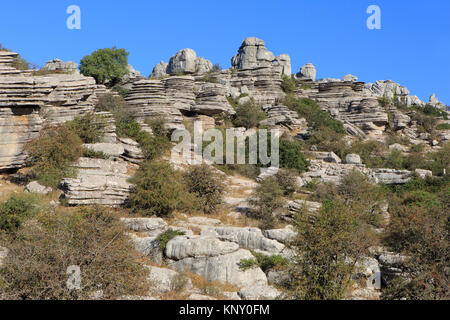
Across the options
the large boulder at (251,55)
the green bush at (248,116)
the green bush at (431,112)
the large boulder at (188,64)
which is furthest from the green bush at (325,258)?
the large boulder at (251,55)

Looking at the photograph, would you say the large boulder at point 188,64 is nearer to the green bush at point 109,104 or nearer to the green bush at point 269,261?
the green bush at point 109,104

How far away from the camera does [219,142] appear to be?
85.5 ft

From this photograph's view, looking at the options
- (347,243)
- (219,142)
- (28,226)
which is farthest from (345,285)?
(219,142)

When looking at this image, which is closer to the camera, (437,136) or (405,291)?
(405,291)

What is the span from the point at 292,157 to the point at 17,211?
16080 mm

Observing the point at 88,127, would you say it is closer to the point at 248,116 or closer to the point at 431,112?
the point at 248,116

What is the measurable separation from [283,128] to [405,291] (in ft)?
78.1

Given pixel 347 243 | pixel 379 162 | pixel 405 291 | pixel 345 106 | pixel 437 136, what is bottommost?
pixel 405 291

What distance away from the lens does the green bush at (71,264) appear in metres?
7.97

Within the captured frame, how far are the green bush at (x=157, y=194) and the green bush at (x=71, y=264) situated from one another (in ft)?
15.1

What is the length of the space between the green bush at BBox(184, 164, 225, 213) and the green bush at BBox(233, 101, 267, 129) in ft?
49.8
